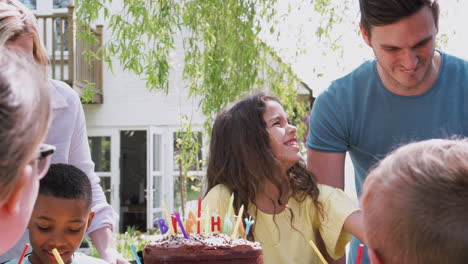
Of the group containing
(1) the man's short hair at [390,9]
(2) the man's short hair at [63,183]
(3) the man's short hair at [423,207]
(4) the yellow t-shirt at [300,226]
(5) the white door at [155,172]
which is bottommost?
(5) the white door at [155,172]

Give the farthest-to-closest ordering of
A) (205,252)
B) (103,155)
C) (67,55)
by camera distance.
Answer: (103,155) < (67,55) < (205,252)

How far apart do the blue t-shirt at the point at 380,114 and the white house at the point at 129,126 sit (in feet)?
28.1

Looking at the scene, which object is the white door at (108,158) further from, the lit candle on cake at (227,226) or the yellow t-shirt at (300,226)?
the lit candle on cake at (227,226)

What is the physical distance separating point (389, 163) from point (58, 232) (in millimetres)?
1145

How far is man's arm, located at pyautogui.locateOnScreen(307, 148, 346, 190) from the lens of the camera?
2.34 meters

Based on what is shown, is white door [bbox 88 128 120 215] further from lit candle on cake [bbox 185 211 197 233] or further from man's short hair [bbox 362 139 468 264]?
man's short hair [bbox 362 139 468 264]

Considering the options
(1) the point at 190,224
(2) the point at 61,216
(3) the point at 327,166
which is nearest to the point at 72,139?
(2) the point at 61,216

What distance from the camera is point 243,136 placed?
8.61 feet

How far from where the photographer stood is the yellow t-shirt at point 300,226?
229 centimetres

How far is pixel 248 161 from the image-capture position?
2582 mm

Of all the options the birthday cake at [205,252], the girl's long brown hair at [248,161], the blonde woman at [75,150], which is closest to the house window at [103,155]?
the girl's long brown hair at [248,161]

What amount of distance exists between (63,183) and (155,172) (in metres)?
9.51

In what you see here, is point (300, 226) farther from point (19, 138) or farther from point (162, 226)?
point (19, 138)

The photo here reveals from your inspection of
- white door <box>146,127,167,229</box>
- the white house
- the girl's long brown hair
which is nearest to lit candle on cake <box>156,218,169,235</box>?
the girl's long brown hair
